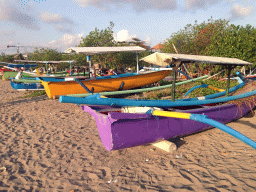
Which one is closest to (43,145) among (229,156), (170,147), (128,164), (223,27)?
(128,164)

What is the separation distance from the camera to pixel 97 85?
9.32m

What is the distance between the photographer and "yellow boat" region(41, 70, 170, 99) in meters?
8.84

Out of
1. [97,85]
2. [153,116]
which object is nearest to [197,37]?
[97,85]

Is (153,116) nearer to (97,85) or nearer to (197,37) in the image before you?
(97,85)

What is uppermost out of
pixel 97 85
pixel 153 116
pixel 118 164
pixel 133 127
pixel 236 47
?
pixel 236 47

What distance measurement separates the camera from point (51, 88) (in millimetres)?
8742

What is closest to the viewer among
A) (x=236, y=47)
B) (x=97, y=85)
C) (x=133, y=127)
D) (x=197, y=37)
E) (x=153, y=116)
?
(x=133, y=127)

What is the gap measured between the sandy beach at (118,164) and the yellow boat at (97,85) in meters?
3.63

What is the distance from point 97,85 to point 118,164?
245 inches

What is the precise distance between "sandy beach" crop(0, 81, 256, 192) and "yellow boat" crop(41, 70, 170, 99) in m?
3.63

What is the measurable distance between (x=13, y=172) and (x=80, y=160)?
1248 millimetres

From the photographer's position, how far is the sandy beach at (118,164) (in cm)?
296

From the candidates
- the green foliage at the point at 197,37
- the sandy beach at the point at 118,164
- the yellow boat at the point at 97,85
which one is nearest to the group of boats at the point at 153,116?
the sandy beach at the point at 118,164

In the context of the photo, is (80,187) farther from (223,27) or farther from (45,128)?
(223,27)
